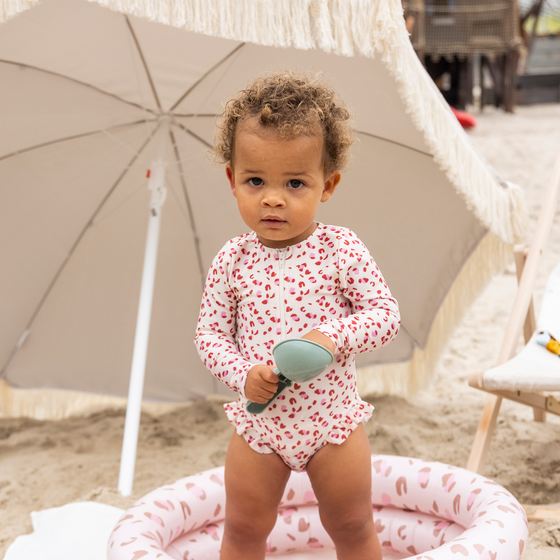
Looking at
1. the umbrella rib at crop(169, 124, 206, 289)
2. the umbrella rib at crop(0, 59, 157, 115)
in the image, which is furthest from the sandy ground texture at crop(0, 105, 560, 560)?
the umbrella rib at crop(0, 59, 157, 115)

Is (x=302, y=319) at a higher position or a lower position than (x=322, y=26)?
lower

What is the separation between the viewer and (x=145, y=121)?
85.2 inches

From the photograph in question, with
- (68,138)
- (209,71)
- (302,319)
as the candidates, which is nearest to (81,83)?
(68,138)

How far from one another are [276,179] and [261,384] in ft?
1.08

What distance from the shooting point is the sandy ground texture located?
1973 mm

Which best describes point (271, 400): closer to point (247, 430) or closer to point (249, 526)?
point (247, 430)

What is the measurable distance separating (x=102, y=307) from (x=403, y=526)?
51.7 inches

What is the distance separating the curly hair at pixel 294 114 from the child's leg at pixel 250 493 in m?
0.52

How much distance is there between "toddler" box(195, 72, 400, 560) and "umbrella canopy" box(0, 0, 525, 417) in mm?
424

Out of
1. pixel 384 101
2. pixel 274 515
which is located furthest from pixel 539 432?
pixel 274 515

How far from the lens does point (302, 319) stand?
115cm

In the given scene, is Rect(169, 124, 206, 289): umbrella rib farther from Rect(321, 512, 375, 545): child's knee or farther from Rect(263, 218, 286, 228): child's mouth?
Rect(321, 512, 375, 545): child's knee

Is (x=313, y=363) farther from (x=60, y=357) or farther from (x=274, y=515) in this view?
(x=60, y=357)

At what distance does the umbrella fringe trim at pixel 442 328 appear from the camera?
2.25 metres
